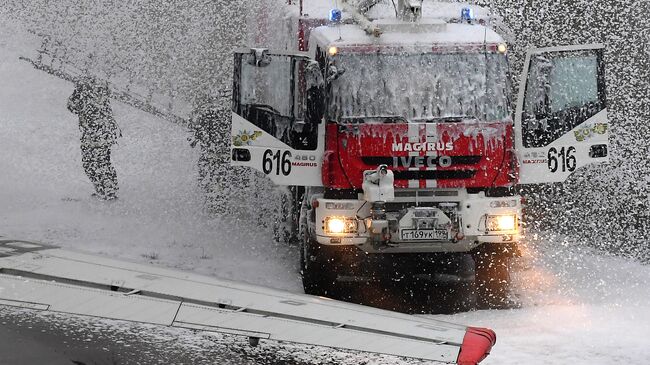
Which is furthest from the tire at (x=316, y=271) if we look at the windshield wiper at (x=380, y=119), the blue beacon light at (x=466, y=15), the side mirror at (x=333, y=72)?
the blue beacon light at (x=466, y=15)

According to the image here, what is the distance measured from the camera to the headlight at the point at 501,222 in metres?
10.2

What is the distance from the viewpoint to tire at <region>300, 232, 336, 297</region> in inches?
420

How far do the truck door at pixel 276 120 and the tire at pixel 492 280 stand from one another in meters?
1.70

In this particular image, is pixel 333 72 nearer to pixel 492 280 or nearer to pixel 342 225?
pixel 342 225

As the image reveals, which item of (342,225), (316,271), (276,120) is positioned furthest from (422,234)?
(276,120)

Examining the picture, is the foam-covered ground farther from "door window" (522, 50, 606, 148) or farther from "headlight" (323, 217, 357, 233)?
"door window" (522, 50, 606, 148)

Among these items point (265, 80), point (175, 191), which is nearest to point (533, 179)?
point (265, 80)

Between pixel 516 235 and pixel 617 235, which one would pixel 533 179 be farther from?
pixel 617 235

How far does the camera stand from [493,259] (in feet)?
35.5

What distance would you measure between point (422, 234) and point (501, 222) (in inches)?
27.7

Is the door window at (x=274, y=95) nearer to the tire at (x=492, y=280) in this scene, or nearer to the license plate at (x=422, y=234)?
the license plate at (x=422, y=234)

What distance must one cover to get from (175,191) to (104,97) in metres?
2.01

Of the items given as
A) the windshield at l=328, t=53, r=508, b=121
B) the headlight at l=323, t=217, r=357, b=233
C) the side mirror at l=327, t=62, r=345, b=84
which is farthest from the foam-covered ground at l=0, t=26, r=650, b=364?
the side mirror at l=327, t=62, r=345, b=84

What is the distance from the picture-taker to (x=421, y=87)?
10453 millimetres
